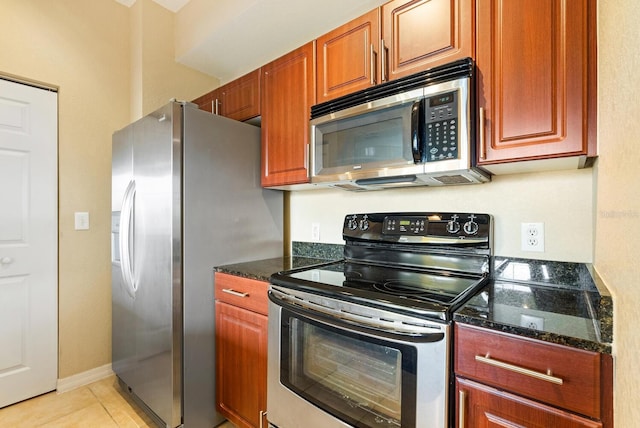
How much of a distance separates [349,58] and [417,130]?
22.6 inches

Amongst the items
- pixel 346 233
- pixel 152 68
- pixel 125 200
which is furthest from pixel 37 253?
pixel 346 233

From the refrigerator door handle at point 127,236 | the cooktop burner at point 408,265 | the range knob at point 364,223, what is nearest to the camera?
the cooktop burner at point 408,265

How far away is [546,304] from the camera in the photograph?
1.02m

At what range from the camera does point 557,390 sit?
77 centimetres

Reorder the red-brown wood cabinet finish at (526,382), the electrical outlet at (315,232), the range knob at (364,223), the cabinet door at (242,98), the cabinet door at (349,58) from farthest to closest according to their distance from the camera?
the electrical outlet at (315,232), the cabinet door at (242,98), the range knob at (364,223), the cabinet door at (349,58), the red-brown wood cabinet finish at (526,382)

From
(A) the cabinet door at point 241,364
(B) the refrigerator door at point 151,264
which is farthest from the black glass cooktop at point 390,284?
(B) the refrigerator door at point 151,264

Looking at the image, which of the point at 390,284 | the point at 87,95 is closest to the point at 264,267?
the point at 390,284

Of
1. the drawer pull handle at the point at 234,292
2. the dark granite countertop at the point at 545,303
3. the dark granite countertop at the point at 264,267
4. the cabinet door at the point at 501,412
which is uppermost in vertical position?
the dark granite countertop at the point at 545,303

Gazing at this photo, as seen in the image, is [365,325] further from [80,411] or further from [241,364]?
[80,411]

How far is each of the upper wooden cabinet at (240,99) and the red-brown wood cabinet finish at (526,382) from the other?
1.72 meters

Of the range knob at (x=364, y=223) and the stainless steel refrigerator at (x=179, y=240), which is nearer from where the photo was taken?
the stainless steel refrigerator at (x=179, y=240)

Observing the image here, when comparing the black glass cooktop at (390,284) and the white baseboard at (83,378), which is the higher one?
the black glass cooktop at (390,284)

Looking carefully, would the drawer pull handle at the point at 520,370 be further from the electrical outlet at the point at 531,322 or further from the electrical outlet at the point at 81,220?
the electrical outlet at the point at 81,220

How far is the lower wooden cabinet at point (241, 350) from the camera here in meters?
1.53
